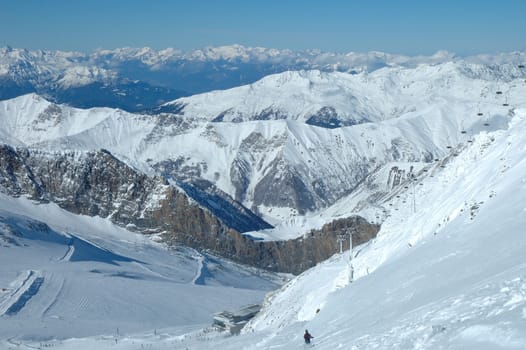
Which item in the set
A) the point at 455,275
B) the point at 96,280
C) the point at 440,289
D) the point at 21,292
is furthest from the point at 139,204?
the point at 440,289

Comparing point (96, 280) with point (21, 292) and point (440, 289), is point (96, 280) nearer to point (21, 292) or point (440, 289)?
point (21, 292)

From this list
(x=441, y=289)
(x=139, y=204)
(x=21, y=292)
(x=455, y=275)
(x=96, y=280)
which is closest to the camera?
(x=441, y=289)

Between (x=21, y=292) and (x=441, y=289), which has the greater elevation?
(x=21, y=292)

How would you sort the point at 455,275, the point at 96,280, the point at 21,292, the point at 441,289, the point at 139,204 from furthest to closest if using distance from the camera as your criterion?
the point at 139,204
the point at 96,280
the point at 21,292
the point at 455,275
the point at 441,289

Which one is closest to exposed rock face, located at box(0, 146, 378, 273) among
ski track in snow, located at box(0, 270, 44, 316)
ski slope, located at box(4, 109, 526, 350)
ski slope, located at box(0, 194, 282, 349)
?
ski slope, located at box(0, 194, 282, 349)

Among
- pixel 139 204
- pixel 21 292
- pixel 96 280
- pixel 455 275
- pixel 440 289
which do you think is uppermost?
pixel 139 204

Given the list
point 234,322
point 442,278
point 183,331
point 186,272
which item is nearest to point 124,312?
point 183,331

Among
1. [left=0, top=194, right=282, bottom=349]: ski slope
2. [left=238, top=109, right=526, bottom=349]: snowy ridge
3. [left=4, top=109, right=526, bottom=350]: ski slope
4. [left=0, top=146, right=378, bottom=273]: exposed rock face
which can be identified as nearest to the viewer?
[left=4, top=109, right=526, bottom=350]: ski slope

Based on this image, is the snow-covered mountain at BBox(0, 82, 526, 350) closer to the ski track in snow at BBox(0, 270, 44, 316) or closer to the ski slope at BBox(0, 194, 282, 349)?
the ski slope at BBox(0, 194, 282, 349)

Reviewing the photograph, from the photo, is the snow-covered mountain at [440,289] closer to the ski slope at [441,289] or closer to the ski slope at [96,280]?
the ski slope at [441,289]
